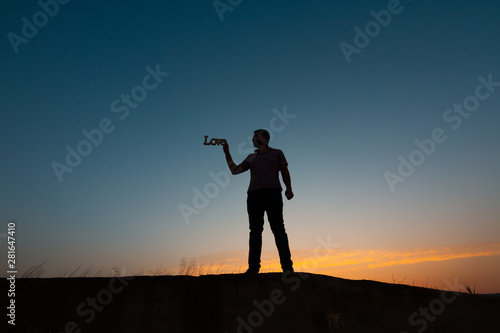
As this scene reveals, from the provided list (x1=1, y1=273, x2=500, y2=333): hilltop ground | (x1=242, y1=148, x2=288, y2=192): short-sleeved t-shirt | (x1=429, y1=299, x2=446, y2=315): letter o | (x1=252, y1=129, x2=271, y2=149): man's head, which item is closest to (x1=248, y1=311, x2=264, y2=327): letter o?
(x1=1, y1=273, x2=500, y2=333): hilltop ground

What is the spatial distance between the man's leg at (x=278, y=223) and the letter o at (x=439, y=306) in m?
1.56

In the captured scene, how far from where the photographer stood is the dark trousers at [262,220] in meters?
4.32

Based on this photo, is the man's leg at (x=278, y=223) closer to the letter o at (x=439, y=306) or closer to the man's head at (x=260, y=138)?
the man's head at (x=260, y=138)

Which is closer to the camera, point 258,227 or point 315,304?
point 315,304

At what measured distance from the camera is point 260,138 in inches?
191

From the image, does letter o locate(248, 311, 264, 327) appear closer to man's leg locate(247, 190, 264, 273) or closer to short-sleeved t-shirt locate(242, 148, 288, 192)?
man's leg locate(247, 190, 264, 273)

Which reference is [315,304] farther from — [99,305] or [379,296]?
[99,305]

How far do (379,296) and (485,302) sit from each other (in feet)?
3.92

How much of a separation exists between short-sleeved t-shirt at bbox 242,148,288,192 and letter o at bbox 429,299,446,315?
2.13 m

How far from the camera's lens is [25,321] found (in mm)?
3492

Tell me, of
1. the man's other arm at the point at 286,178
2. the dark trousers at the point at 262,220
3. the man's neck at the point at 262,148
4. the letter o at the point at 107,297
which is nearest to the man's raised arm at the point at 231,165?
the man's neck at the point at 262,148

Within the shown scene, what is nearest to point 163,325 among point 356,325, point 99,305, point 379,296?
point 99,305

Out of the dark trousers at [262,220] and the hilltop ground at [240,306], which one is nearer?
the hilltop ground at [240,306]

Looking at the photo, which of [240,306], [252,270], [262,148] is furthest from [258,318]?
[262,148]
